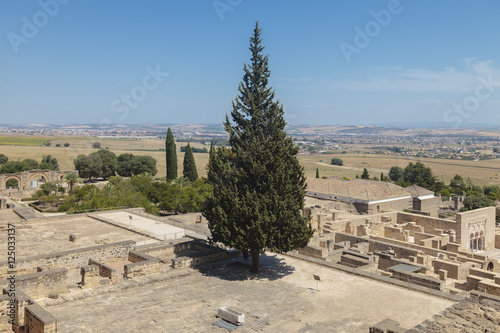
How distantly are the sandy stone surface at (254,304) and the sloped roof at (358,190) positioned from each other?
25022mm

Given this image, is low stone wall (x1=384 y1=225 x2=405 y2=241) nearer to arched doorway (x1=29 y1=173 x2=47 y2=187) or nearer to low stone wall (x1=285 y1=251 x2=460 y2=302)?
low stone wall (x1=285 y1=251 x2=460 y2=302)

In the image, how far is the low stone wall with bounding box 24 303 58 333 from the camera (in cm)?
999

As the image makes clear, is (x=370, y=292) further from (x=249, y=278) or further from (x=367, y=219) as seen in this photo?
(x=367, y=219)

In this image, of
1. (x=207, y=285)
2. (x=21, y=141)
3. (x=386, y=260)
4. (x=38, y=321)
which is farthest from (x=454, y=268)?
(x=21, y=141)

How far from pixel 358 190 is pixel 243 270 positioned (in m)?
27.1

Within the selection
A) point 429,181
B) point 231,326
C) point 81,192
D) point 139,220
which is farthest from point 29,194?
point 429,181

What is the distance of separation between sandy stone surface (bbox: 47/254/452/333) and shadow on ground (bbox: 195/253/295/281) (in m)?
0.04

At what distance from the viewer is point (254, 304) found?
13180 millimetres

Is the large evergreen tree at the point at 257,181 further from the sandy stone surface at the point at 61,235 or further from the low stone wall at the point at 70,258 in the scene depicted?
the sandy stone surface at the point at 61,235

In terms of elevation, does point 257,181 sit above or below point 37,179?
above

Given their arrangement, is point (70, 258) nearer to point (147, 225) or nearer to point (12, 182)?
point (147, 225)

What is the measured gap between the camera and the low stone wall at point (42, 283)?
13.2m

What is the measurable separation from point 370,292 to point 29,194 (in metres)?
51.2

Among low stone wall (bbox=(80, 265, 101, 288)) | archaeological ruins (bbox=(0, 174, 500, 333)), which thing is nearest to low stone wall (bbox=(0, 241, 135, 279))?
archaeological ruins (bbox=(0, 174, 500, 333))
